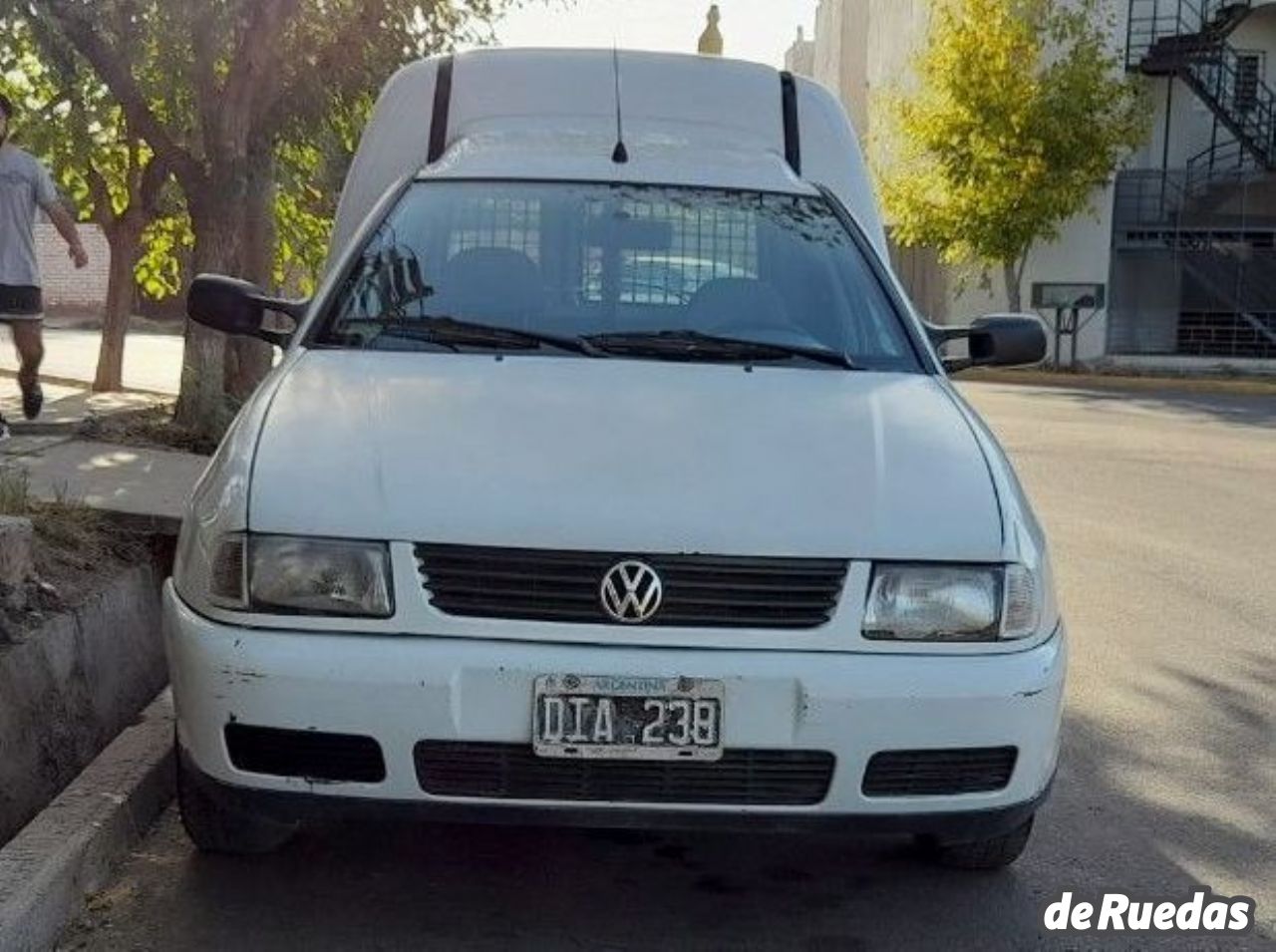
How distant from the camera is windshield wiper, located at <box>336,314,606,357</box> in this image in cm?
436

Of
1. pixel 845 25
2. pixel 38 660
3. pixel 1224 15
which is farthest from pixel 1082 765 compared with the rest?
pixel 845 25

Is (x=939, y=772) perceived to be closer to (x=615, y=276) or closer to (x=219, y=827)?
(x=219, y=827)

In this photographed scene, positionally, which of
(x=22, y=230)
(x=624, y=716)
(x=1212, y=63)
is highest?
(x=1212, y=63)

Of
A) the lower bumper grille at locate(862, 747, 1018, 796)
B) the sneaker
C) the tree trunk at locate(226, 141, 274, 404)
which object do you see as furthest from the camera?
the tree trunk at locate(226, 141, 274, 404)

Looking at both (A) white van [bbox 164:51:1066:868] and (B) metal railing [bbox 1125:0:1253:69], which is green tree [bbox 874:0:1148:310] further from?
(A) white van [bbox 164:51:1066:868]

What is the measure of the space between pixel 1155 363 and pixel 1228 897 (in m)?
24.3

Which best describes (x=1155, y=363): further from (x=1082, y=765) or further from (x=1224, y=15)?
(x=1082, y=765)

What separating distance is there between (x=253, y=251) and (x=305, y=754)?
8.46m

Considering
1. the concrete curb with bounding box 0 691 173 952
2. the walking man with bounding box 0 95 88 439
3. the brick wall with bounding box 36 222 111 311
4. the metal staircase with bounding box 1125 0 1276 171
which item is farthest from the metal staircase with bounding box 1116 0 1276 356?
the concrete curb with bounding box 0 691 173 952

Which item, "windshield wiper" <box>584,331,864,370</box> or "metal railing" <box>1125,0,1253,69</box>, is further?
"metal railing" <box>1125,0,1253,69</box>

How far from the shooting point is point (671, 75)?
6320mm

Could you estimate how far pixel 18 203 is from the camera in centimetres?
857

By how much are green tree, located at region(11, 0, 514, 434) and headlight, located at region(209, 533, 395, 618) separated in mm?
6482

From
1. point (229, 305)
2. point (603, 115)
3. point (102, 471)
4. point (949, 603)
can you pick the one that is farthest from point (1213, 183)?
point (949, 603)
